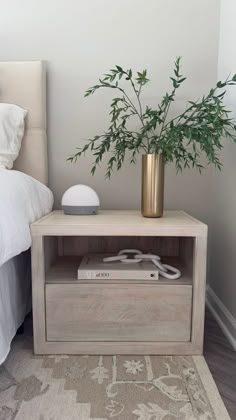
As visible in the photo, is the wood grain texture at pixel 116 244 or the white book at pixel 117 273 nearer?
the white book at pixel 117 273

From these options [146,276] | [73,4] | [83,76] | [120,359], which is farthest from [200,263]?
[73,4]

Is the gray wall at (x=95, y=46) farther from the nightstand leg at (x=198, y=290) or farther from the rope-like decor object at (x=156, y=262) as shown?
the nightstand leg at (x=198, y=290)

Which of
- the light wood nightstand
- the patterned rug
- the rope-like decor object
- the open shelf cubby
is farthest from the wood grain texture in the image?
the patterned rug

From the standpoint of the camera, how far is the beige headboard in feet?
4.83

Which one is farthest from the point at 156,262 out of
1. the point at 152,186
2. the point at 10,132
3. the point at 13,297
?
the point at 10,132

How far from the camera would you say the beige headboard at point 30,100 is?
147 cm

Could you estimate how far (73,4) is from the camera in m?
1.51

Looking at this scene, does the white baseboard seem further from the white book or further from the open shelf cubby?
the white book

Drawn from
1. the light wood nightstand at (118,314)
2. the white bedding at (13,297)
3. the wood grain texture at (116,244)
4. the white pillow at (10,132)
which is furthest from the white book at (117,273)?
the white pillow at (10,132)

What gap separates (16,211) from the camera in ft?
3.25

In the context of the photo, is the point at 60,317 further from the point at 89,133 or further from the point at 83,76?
the point at 83,76

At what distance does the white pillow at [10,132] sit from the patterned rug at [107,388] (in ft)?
2.46

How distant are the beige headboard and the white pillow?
0.05 meters

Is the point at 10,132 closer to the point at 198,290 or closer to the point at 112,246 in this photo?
the point at 112,246
